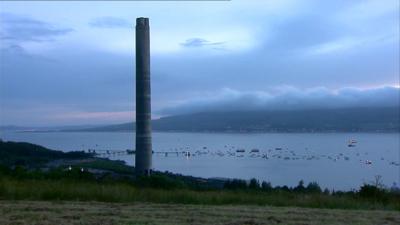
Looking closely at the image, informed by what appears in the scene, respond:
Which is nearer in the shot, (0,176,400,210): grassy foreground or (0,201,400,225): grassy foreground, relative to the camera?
(0,201,400,225): grassy foreground

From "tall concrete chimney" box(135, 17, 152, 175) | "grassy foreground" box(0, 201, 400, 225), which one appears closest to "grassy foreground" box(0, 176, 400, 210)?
"grassy foreground" box(0, 201, 400, 225)

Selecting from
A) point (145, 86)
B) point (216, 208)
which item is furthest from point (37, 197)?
point (145, 86)

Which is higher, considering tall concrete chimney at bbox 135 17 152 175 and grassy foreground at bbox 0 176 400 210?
tall concrete chimney at bbox 135 17 152 175

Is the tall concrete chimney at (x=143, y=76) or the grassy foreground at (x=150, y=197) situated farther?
the tall concrete chimney at (x=143, y=76)

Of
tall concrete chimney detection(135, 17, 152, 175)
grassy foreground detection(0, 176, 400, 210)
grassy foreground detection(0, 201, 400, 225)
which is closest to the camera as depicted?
grassy foreground detection(0, 201, 400, 225)

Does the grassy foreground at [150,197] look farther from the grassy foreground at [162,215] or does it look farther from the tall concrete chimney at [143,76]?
the tall concrete chimney at [143,76]

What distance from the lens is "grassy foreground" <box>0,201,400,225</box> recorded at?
29.6 ft

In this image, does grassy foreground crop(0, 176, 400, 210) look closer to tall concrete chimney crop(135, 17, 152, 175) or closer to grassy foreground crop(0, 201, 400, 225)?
grassy foreground crop(0, 201, 400, 225)

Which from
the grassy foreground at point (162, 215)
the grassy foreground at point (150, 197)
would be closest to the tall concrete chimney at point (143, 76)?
the grassy foreground at point (150, 197)

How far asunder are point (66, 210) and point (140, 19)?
1658 centimetres

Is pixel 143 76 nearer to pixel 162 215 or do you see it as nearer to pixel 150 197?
pixel 150 197

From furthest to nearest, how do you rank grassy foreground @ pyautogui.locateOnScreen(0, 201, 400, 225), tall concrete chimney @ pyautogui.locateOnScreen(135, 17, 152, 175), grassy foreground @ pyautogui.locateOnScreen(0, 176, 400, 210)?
tall concrete chimney @ pyautogui.locateOnScreen(135, 17, 152, 175) → grassy foreground @ pyautogui.locateOnScreen(0, 176, 400, 210) → grassy foreground @ pyautogui.locateOnScreen(0, 201, 400, 225)

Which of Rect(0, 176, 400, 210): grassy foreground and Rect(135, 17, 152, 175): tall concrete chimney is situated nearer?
Rect(0, 176, 400, 210): grassy foreground

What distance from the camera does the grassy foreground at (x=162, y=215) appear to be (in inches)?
355
